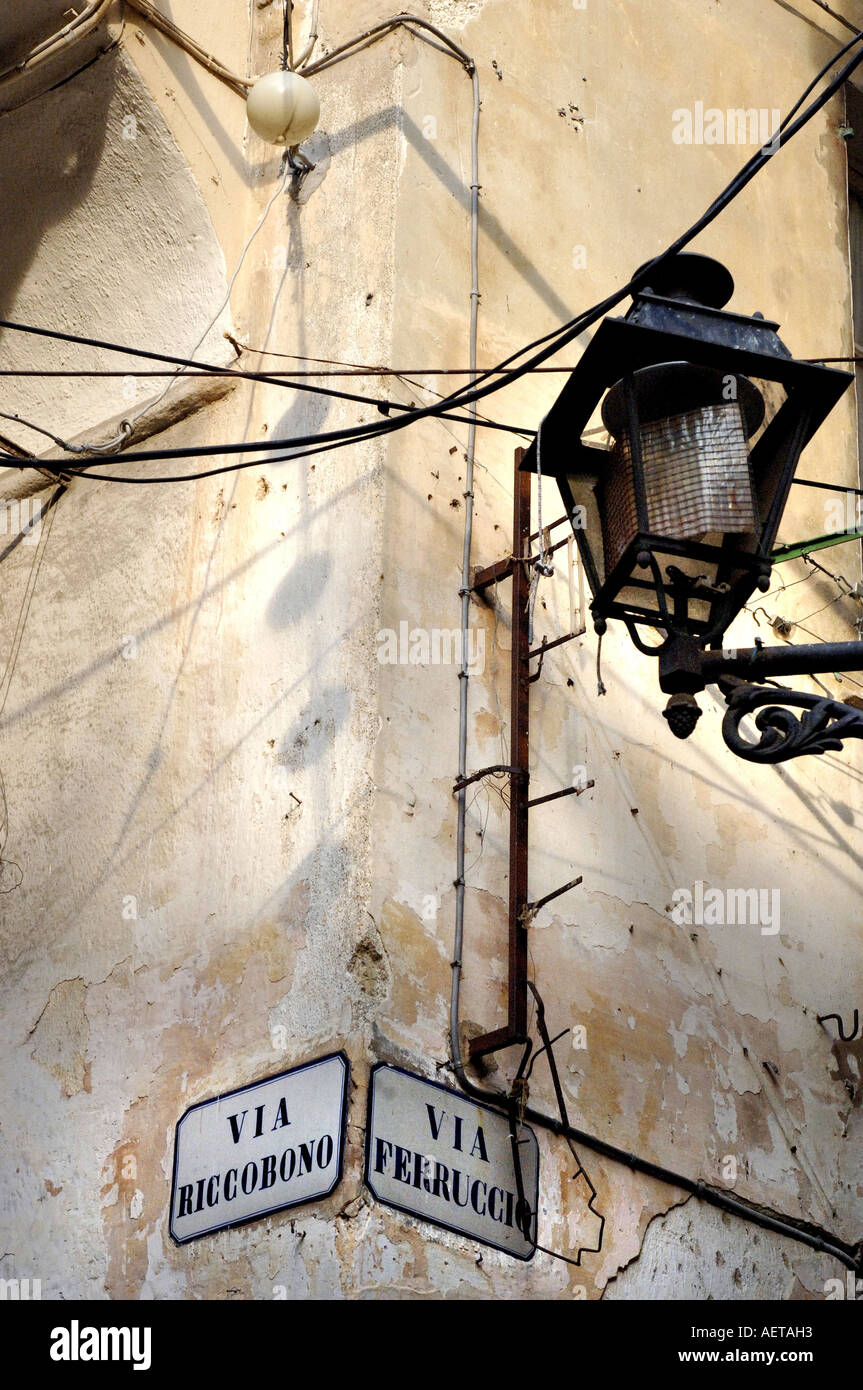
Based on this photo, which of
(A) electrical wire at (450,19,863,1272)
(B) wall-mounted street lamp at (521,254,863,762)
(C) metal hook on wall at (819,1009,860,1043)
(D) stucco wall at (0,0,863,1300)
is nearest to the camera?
(B) wall-mounted street lamp at (521,254,863,762)

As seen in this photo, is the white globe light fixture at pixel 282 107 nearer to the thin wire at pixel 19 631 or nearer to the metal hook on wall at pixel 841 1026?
the thin wire at pixel 19 631

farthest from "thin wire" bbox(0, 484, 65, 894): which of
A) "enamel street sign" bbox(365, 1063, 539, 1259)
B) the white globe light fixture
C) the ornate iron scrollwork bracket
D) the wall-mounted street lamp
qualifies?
the ornate iron scrollwork bracket

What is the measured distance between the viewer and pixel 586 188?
7629mm

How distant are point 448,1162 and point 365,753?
1372mm

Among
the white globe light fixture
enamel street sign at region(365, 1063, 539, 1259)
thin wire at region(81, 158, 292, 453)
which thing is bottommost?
enamel street sign at region(365, 1063, 539, 1259)

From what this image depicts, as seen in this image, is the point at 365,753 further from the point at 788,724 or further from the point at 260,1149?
the point at 788,724

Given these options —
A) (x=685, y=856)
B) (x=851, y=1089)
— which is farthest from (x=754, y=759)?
(x=851, y=1089)

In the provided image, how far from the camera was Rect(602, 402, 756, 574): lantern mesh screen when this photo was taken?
4.10m

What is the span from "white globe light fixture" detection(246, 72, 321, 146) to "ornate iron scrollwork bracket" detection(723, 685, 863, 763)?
352cm

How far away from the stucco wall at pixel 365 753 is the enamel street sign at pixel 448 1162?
0.07 metres

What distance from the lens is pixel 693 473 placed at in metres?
4.13

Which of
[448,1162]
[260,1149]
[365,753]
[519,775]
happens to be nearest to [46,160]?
[365,753]

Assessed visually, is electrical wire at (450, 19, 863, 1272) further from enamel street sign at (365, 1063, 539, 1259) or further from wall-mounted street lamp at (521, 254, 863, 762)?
wall-mounted street lamp at (521, 254, 863, 762)

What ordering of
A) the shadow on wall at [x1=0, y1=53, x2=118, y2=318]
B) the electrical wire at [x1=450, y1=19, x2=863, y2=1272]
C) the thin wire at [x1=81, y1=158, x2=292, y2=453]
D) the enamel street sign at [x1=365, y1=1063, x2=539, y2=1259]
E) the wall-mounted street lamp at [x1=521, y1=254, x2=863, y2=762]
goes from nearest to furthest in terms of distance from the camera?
the wall-mounted street lamp at [x1=521, y1=254, x2=863, y2=762] < the enamel street sign at [x1=365, y1=1063, x2=539, y2=1259] < the electrical wire at [x1=450, y1=19, x2=863, y2=1272] < the thin wire at [x1=81, y1=158, x2=292, y2=453] < the shadow on wall at [x1=0, y1=53, x2=118, y2=318]
